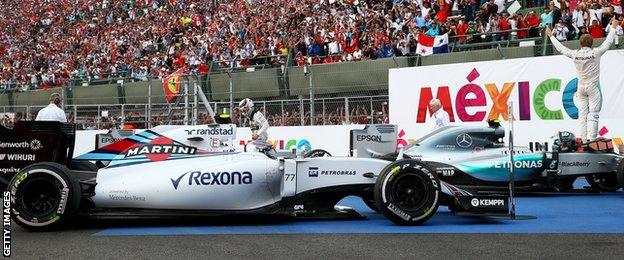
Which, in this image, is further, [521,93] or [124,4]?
[124,4]

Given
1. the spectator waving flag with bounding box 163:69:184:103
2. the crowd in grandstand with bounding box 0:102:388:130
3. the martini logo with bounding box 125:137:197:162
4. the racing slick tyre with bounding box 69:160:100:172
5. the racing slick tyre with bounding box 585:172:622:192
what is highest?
the spectator waving flag with bounding box 163:69:184:103

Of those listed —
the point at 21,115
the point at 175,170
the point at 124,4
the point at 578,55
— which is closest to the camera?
the point at 175,170

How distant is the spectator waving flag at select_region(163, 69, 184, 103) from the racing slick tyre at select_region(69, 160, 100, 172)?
13.5 meters

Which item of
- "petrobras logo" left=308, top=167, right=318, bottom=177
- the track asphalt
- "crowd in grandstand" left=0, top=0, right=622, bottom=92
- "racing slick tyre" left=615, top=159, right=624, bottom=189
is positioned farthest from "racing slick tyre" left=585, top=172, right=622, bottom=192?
"crowd in grandstand" left=0, top=0, right=622, bottom=92

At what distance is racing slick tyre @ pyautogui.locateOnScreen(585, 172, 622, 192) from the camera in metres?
12.0

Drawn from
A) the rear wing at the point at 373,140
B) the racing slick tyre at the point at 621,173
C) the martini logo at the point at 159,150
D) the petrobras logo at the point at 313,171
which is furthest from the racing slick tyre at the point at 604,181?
the martini logo at the point at 159,150

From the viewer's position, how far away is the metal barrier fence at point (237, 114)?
18.9 meters

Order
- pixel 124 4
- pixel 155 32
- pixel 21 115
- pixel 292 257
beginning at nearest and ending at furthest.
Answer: pixel 292 257, pixel 21 115, pixel 155 32, pixel 124 4

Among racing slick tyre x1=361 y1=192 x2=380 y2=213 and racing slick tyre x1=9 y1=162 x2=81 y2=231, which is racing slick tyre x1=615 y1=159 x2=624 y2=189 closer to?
racing slick tyre x1=361 y1=192 x2=380 y2=213

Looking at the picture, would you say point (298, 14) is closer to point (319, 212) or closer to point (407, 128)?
point (407, 128)

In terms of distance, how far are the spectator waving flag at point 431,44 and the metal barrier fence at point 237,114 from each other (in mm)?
1831

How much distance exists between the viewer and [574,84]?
15.3 meters

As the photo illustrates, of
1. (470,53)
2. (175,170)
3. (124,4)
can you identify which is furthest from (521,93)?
(124,4)

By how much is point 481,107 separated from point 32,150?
10253mm
